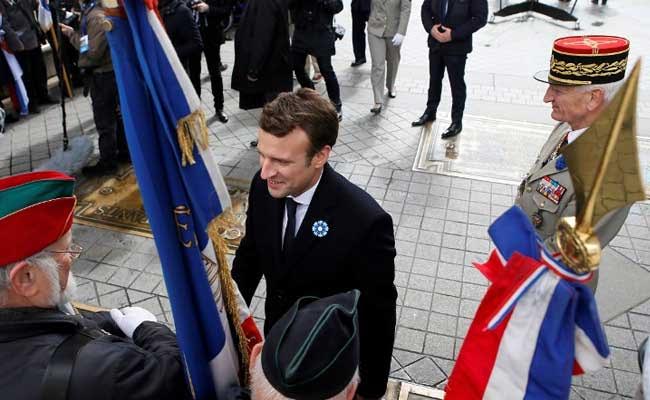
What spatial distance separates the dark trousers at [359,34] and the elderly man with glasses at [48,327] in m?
7.69

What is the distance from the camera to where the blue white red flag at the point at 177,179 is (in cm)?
156

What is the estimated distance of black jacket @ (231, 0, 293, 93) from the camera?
5.65 m

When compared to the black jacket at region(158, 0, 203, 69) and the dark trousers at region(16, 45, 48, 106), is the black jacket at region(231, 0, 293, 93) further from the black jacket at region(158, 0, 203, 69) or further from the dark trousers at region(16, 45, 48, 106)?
the dark trousers at region(16, 45, 48, 106)

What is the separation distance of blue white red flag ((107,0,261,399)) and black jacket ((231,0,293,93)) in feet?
13.8

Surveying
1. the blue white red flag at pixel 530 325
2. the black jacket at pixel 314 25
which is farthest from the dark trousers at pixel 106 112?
the blue white red flag at pixel 530 325

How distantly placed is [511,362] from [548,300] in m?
0.21

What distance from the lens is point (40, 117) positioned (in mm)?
7512

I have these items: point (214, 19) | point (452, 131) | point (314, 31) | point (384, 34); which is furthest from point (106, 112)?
point (452, 131)

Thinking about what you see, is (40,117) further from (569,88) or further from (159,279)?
(569,88)

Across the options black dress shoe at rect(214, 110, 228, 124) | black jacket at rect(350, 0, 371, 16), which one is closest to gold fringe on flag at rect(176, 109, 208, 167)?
black dress shoe at rect(214, 110, 228, 124)

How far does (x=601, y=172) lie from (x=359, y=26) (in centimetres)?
827

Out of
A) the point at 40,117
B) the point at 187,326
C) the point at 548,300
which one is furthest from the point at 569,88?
the point at 40,117

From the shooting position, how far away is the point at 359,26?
8.77 metres

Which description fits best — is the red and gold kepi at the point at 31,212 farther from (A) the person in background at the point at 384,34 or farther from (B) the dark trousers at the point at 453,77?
(A) the person in background at the point at 384,34
